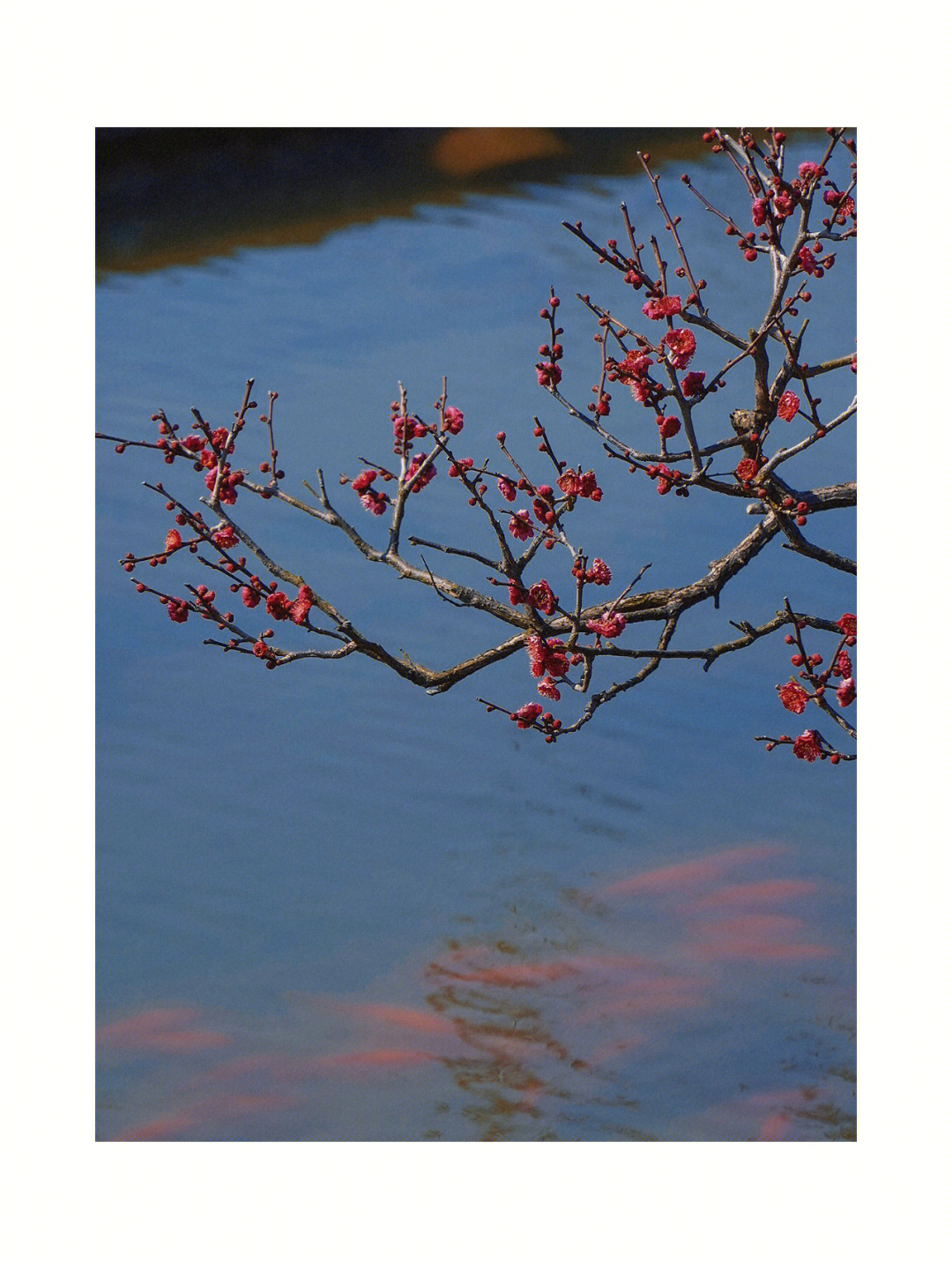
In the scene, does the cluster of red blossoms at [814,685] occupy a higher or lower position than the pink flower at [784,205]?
lower

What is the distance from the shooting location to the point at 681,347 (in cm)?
Result: 206

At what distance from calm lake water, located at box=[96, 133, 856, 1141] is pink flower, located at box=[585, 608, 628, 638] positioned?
18 cm

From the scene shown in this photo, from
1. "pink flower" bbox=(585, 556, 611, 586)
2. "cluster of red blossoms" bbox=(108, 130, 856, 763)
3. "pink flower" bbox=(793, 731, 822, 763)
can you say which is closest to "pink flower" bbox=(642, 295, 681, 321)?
"cluster of red blossoms" bbox=(108, 130, 856, 763)

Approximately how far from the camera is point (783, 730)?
2258 millimetres

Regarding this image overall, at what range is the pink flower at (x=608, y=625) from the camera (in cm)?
211

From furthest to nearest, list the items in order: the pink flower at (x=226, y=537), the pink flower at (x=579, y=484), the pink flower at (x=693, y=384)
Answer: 1. the pink flower at (x=226, y=537)
2. the pink flower at (x=579, y=484)
3. the pink flower at (x=693, y=384)

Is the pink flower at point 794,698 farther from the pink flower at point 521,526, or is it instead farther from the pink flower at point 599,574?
the pink flower at point 521,526

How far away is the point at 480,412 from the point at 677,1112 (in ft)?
4.77

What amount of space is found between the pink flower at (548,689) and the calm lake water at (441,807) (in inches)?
1.7

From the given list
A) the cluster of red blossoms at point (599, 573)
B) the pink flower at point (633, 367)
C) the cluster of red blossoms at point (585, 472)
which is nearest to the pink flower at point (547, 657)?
the cluster of red blossoms at point (585, 472)

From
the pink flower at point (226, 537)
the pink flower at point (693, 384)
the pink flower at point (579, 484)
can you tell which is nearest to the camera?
the pink flower at point (693, 384)

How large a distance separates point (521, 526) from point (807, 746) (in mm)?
727
